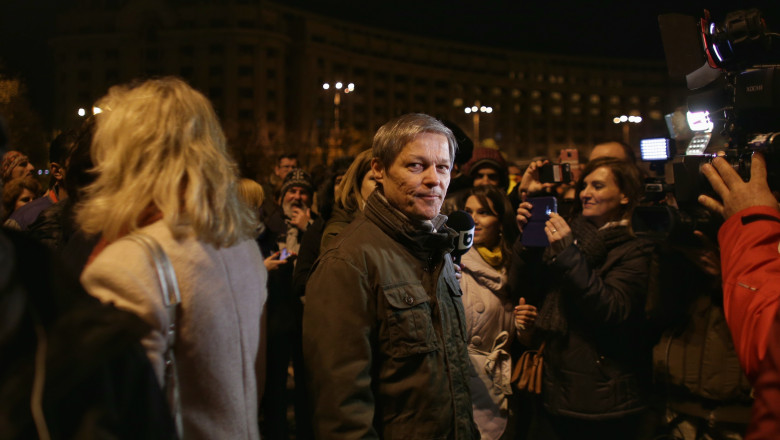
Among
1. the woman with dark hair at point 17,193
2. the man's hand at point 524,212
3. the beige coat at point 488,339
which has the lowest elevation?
the beige coat at point 488,339

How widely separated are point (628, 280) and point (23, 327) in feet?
11.5

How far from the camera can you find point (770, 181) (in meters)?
2.72

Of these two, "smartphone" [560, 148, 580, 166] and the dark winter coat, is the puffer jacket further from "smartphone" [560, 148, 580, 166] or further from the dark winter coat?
"smartphone" [560, 148, 580, 166]

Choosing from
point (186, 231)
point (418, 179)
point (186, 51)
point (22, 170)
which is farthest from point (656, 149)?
point (186, 51)

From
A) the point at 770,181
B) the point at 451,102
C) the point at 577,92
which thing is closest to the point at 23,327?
the point at 770,181

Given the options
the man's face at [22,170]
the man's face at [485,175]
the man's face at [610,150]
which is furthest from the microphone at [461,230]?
the man's face at [22,170]

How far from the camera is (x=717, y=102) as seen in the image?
10.6 feet

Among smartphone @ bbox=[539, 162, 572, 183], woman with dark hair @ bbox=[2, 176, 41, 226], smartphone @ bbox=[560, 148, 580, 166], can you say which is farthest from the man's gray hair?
woman with dark hair @ bbox=[2, 176, 41, 226]

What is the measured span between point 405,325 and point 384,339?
108 mm

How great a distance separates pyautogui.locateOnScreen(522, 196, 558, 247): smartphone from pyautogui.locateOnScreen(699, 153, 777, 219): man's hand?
1.24 metres

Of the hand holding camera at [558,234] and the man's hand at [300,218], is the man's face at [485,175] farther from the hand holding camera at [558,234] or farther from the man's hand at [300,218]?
the hand holding camera at [558,234]

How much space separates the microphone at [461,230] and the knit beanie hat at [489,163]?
261cm

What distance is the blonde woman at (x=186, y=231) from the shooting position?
174 centimetres

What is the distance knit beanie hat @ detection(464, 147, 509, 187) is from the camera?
5953 millimetres
